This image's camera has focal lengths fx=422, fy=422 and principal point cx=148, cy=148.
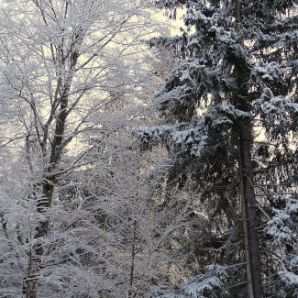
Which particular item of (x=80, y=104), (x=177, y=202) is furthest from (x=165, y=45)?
(x=177, y=202)

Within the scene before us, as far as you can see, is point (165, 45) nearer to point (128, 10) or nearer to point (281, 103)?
point (128, 10)

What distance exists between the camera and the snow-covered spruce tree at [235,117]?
6.38 meters

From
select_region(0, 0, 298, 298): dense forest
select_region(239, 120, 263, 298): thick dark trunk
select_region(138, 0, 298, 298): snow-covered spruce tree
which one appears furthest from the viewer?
select_region(239, 120, 263, 298): thick dark trunk

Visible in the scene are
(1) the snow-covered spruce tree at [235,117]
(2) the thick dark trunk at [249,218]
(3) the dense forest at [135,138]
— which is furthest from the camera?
(2) the thick dark trunk at [249,218]

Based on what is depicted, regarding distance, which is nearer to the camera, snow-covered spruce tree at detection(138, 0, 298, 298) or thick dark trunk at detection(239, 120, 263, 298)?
snow-covered spruce tree at detection(138, 0, 298, 298)

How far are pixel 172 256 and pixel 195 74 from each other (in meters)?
4.03

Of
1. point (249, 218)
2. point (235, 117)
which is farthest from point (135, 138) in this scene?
point (249, 218)

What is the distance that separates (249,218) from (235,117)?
1.78m

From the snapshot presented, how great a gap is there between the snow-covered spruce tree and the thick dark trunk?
0.05 ft

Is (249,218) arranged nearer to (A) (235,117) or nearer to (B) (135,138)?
(A) (235,117)

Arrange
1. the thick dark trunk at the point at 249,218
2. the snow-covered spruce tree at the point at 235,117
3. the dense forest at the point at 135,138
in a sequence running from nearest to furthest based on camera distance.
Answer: the dense forest at the point at 135,138 < the snow-covered spruce tree at the point at 235,117 < the thick dark trunk at the point at 249,218

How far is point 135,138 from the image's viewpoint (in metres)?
7.14

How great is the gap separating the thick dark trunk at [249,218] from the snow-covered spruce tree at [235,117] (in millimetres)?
17

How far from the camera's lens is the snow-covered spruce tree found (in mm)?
6379
